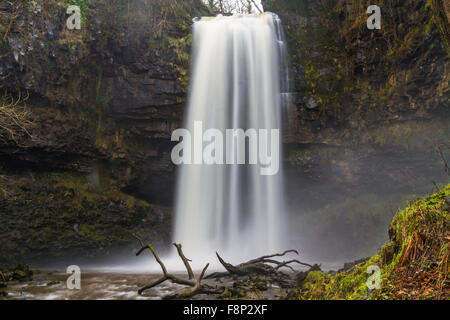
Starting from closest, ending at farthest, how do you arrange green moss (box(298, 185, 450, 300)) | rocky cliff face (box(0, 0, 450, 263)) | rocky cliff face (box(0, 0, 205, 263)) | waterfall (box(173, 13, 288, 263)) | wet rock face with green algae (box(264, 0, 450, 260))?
green moss (box(298, 185, 450, 300)) → rocky cliff face (box(0, 0, 205, 263)) → rocky cliff face (box(0, 0, 450, 263)) → wet rock face with green algae (box(264, 0, 450, 260)) → waterfall (box(173, 13, 288, 263))

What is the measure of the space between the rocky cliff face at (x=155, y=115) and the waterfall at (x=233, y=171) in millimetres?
606

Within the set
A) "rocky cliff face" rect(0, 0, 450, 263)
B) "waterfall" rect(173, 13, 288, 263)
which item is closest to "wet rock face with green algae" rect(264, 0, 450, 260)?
"rocky cliff face" rect(0, 0, 450, 263)

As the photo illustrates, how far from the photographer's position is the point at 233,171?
35.4ft

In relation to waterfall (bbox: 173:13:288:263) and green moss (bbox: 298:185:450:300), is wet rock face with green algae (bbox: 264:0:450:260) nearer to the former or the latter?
waterfall (bbox: 173:13:288:263)

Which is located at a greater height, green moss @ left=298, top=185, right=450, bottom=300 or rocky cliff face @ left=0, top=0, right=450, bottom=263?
rocky cliff face @ left=0, top=0, right=450, bottom=263

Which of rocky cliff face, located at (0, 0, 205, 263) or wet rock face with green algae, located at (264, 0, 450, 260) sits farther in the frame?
wet rock face with green algae, located at (264, 0, 450, 260)

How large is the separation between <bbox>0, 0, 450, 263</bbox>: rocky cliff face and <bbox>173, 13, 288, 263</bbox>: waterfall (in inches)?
23.9

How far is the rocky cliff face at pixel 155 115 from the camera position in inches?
354

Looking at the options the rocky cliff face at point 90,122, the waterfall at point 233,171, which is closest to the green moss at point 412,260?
the waterfall at point 233,171

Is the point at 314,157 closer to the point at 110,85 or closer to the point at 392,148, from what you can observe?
the point at 392,148

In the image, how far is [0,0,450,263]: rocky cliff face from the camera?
900 cm

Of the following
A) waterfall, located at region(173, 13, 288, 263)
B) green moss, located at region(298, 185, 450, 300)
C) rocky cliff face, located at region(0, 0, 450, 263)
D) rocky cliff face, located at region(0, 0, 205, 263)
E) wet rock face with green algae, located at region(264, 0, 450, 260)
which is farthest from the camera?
waterfall, located at region(173, 13, 288, 263)

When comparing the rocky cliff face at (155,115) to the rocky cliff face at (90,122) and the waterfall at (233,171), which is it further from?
the waterfall at (233,171)
